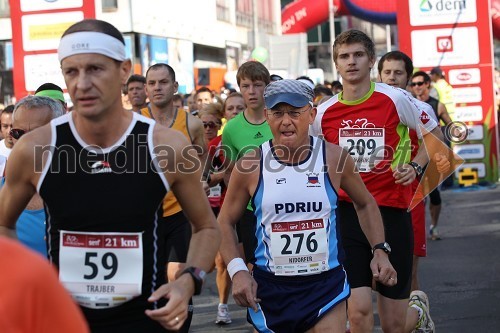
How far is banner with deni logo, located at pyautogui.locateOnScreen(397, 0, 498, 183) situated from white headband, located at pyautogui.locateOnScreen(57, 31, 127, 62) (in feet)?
52.8

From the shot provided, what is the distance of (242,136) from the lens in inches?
319

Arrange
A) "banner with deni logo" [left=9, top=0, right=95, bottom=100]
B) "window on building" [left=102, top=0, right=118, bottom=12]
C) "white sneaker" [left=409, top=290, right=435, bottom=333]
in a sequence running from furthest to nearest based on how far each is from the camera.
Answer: "window on building" [left=102, top=0, right=118, bottom=12]
"banner with deni logo" [left=9, top=0, right=95, bottom=100]
"white sneaker" [left=409, top=290, right=435, bottom=333]

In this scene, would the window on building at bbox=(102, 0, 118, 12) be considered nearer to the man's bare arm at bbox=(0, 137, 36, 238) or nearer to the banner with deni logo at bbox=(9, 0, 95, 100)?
the banner with deni logo at bbox=(9, 0, 95, 100)

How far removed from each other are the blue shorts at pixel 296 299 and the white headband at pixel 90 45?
1.85m

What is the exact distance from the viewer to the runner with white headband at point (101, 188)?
369cm

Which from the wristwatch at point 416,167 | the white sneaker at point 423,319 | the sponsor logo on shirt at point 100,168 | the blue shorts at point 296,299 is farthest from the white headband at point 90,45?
the white sneaker at point 423,319

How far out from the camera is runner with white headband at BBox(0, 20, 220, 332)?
3693 millimetres

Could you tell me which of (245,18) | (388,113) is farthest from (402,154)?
(245,18)

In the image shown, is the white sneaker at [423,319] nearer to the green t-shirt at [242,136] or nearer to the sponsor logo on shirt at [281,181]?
the green t-shirt at [242,136]

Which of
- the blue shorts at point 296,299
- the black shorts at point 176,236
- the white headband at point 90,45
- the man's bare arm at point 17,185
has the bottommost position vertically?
the blue shorts at point 296,299

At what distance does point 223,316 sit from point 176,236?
1422 mm

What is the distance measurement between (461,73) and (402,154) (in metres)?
13.4

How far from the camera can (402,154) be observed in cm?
664
